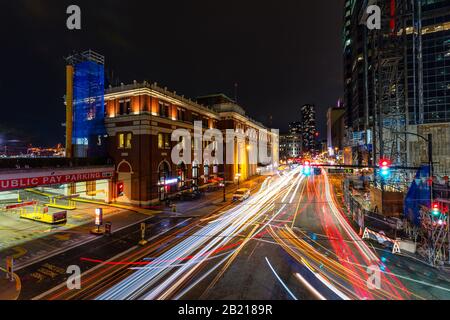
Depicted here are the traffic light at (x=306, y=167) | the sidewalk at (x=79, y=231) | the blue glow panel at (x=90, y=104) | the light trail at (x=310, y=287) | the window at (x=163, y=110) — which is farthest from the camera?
the window at (x=163, y=110)

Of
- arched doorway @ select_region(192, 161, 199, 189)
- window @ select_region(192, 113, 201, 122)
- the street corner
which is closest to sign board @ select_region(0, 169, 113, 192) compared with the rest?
the street corner

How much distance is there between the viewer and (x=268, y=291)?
10.4m

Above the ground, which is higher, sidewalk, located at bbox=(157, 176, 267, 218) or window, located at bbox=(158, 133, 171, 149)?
window, located at bbox=(158, 133, 171, 149)

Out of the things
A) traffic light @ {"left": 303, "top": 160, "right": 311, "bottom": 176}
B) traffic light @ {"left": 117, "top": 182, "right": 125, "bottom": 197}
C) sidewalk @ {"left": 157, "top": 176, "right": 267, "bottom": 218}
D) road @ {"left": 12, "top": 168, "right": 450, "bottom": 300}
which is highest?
traffic light @ {"left": 303, "top": 160, "right": 311, "bottom": 176}

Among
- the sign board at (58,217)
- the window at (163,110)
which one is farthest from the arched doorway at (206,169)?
the sign board at (58,217)

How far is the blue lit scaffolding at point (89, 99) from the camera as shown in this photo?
31016 mm

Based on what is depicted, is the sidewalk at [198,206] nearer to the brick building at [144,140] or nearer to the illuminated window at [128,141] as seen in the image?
the brick building at [144,140]

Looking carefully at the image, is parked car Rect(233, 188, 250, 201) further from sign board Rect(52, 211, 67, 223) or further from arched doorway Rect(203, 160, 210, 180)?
sign board Rect(52, 211, 67, 223)

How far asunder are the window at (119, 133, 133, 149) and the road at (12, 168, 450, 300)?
1366cm

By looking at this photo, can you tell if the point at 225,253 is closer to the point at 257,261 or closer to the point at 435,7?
the point at 257,261

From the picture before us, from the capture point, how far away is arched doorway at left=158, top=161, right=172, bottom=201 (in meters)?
31.5

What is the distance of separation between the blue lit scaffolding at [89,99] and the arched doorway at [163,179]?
347 inches

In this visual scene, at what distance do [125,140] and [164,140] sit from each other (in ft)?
17.2
